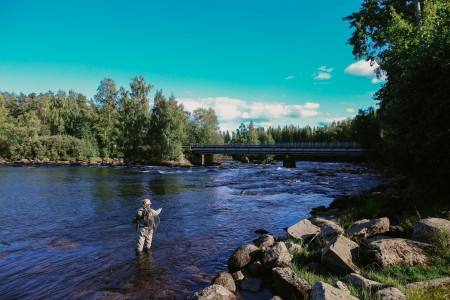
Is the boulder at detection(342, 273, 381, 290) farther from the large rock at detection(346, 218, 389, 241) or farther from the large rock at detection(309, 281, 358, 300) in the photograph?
the large rock at detection(346, 218, 389, 241)

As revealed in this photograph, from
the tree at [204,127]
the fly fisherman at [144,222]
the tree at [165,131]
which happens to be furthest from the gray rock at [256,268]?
the tree at [204,127]

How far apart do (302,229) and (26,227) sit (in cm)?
1365

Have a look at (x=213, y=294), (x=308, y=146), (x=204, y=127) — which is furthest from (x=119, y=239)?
(x=204, y=127)

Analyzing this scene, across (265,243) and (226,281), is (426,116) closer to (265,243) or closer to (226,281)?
(265,243)

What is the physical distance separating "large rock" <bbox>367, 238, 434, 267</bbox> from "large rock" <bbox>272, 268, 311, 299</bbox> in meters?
2.18

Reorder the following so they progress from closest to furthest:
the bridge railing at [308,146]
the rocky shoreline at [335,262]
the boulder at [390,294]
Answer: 1. the boulder at [390,294]
2. the rocky shoreline at [335,262]
3. the bridge railing at [308,146]

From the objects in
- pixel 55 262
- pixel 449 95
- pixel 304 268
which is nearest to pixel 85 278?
pixel 55 262

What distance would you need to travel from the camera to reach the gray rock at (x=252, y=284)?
329 inches

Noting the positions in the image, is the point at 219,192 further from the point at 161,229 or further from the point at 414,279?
the point at 414,279

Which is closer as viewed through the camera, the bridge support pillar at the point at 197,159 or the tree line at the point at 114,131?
the tree line at the point at 114,131

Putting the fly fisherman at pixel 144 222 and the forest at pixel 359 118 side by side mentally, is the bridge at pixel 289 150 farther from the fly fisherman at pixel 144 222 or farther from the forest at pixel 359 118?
the fly fisherman at pixel 144 222

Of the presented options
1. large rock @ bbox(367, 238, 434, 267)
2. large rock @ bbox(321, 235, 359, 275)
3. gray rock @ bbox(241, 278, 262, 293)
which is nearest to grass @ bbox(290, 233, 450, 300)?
large rock @ bbox(367, 238, 434, 267)

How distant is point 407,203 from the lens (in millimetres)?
13883

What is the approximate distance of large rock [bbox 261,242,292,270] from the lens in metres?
8.82
